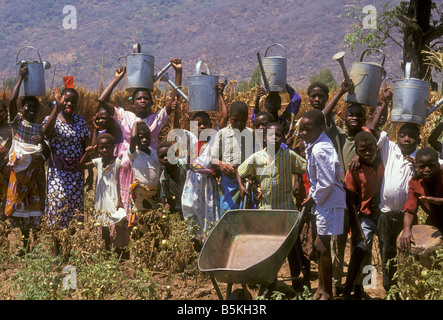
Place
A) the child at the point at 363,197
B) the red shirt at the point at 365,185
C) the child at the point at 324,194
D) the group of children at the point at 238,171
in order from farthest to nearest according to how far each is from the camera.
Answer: the red shirt at the point at 365,185 → the child at the point at 363,197 → the group of children at the point at 238,171 → the child at the point at 324,194

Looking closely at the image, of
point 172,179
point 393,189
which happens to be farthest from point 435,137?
point 172,179

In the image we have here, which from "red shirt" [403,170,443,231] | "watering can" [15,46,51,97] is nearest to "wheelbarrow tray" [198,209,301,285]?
"red shirt" [403,170,443,231]

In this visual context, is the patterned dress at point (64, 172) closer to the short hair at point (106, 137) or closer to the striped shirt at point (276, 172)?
the short hair at point (106, 137)

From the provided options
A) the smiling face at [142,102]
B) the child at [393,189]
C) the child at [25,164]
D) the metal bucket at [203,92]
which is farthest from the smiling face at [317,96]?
the child at [25,164]

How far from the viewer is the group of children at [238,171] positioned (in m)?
4.64

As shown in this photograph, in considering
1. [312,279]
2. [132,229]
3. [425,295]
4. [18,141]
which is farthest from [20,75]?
[425,295]

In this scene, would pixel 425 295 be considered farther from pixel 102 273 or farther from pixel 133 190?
pixel 133 190

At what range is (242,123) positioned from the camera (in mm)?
5824

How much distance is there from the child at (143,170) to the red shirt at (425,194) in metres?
2.54

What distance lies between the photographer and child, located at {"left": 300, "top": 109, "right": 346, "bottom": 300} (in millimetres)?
4500

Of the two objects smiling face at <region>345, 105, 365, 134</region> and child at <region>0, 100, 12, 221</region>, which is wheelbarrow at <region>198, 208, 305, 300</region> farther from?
child at <region>0, 100, 12, 221</region>

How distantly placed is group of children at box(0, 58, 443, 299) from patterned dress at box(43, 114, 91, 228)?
0.04 feet

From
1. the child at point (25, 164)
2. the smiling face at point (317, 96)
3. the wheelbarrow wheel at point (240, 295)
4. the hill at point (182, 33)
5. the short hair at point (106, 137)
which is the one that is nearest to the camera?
the wheelbarrow wheel at point (240, 295)
